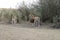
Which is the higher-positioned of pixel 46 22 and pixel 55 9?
pixel 55 9

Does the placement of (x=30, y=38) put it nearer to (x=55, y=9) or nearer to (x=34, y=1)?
(x=55, y=9)

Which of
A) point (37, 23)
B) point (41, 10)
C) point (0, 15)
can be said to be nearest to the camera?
point (37, 23)

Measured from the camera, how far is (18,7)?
2686 cm

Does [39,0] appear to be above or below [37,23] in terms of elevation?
above

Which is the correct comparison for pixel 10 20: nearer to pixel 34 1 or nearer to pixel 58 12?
pixel 34 1

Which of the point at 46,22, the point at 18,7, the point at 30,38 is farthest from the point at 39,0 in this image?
the point at 30,38

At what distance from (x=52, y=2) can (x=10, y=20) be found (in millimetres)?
5078

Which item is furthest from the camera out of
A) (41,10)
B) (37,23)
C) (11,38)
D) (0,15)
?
(0,15)

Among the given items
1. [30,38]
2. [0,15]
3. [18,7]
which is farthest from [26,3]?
[30,38]

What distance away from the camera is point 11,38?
11648mm

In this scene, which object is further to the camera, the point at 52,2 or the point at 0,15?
the point at 0,15

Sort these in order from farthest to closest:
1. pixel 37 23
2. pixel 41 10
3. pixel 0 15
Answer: pixel 0 15 < pixel 41 10 < pixel 37 23

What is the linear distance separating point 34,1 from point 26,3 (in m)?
2.71

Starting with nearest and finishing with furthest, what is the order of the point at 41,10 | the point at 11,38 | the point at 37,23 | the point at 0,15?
the point at 11,38 → the point at 37,23 → the point at 41,10 → the point at 0,15
